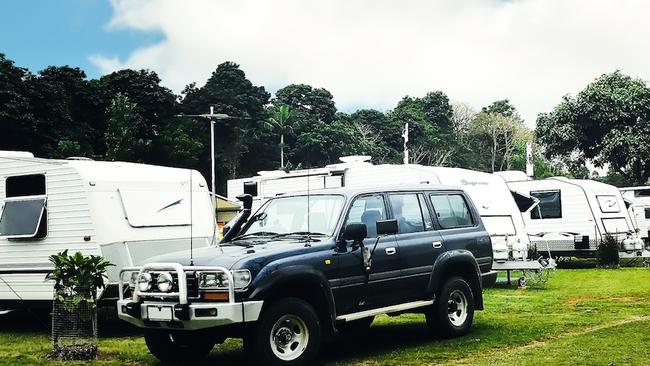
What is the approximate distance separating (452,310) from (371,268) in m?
1.86

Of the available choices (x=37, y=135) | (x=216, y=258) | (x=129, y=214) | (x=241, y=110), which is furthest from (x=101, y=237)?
(x=241, y=110)

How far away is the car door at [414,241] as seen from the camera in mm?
9352

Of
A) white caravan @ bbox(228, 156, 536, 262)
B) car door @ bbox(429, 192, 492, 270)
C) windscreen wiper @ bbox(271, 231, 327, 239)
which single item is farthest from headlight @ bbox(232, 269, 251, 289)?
white caravan @ bbox(228, 156, 536, 262)

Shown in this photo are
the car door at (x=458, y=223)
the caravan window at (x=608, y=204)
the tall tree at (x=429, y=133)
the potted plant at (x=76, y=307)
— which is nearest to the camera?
the potted plant at (x=76, y=307)

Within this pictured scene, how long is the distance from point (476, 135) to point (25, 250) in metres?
76.2

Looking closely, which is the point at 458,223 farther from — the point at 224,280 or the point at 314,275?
the point at 224,280

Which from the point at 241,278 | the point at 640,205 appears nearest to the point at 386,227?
the point at 241,278

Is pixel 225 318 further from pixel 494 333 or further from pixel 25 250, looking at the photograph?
pixel 25 250

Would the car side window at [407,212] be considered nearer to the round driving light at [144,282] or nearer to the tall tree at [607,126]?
the round driving light at [144,282]

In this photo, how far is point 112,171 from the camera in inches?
468

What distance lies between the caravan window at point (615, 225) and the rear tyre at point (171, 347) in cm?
1753

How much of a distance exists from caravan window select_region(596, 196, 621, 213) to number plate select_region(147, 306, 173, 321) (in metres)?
18.9

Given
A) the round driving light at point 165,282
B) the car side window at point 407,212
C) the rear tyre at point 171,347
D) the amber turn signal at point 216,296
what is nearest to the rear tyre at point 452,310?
the car side window at point 407,212

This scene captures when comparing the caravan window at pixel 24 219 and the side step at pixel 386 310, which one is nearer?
the side step at pixel 386 310
